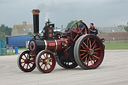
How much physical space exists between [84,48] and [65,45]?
0.73 m

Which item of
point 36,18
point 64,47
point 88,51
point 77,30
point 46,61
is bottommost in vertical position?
point 46,61

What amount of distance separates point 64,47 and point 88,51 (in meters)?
0.93

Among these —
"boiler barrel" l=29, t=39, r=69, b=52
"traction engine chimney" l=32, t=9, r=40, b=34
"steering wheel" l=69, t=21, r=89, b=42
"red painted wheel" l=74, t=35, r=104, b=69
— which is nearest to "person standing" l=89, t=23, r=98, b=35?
"steering wheel" l=69, t=21, r=89, b=42

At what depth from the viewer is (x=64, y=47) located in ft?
38.9

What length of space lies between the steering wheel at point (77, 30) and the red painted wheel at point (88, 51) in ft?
1.28

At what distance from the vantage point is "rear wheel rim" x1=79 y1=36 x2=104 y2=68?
11.8 metres

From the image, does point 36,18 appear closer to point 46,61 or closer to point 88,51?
point 46,61

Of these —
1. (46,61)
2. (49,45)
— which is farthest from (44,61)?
(49,45)

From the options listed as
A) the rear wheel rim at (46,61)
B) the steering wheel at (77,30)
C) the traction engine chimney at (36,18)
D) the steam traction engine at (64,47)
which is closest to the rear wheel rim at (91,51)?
the steam traction engine at (64,47)

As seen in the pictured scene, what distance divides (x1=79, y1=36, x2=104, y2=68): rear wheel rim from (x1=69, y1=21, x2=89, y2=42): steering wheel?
1.30ft

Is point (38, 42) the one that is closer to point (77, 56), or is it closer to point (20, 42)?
point (77, 56)

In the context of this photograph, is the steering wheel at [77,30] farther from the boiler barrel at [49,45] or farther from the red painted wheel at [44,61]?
the red painted wheel at [44,61]

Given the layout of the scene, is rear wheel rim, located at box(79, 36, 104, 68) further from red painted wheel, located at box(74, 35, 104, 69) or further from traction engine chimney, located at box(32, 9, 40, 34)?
traction engine chimney, located at box(32, 9, 40, 34)

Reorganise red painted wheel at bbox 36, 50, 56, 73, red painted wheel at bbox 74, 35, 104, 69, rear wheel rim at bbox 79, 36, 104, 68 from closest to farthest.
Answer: red painted wheel at bbox 36, 50, 56, 73, red painted wheel at bbox 74, 35, 104, 69, rear wheel rim at bbox 79, 36, 104, 68
